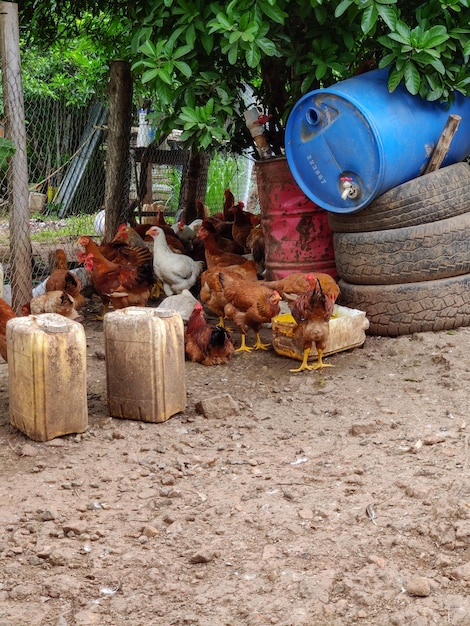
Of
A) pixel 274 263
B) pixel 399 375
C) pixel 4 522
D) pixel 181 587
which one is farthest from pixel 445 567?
pixel 274 263

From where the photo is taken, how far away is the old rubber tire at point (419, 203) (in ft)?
18.0

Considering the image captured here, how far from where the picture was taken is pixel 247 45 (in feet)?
16.0

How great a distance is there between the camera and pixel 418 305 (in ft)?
18.2

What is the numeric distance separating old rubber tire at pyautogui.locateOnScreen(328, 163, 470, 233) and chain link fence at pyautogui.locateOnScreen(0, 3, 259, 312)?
8.47 ft

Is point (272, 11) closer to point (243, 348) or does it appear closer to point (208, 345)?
point (208, 345)

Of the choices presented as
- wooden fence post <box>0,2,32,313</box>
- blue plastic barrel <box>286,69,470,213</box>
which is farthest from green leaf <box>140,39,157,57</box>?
wooden fence post <box>0,2,32,313</box>

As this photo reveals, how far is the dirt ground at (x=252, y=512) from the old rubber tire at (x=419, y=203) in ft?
4.12

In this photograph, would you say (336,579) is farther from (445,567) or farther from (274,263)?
(274,263)

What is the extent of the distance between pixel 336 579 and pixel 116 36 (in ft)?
22.5

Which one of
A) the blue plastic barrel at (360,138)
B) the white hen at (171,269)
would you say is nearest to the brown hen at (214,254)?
the white hen at (171,269)

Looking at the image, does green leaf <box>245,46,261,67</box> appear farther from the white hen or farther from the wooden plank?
the white hen

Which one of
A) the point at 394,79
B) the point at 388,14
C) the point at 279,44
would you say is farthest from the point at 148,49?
the point at 394,79

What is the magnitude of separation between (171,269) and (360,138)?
246 centimetres

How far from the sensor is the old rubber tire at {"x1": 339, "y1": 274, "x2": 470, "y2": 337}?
554cm
